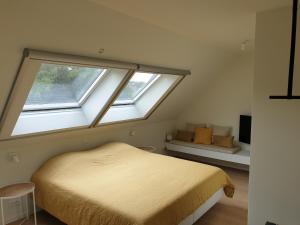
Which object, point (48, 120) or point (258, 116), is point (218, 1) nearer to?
point (258, 116)

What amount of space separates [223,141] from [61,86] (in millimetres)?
3184

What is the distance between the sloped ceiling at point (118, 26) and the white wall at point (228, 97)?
165 centimetres

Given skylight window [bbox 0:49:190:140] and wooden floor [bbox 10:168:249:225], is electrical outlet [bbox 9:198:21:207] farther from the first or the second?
skylight window [bbox 0:49:190:140]

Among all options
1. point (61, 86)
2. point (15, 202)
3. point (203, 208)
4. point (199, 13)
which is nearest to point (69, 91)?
point (61, 86)

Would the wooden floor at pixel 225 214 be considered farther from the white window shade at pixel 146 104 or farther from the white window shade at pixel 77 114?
the white window shade at pixel 146 104

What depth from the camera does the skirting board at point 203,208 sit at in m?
2.62

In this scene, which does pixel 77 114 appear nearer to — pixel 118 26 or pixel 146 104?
pixel 146 104

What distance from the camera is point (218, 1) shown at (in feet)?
6.03

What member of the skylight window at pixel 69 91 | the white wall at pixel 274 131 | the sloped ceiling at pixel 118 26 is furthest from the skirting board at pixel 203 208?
the sloped ceiling at pixel 118 26

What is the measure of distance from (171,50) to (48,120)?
1.87m

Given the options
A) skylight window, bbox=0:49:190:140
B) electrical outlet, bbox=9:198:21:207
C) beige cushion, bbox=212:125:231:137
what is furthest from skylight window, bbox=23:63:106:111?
beige cushion, bbox=212:125:231:137

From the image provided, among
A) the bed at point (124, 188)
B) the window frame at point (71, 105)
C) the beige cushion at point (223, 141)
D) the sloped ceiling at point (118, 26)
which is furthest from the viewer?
the beige cushion at point (223, 141)

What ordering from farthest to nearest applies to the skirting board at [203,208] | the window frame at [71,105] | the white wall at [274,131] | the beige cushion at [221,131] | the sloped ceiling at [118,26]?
the beige cushion at [221,131], the window frame at [71,105], the skirting board at [203,208], the white wall at [274,131], the sloped ceiling at [118,26]

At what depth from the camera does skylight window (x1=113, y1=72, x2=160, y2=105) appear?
161 inches
